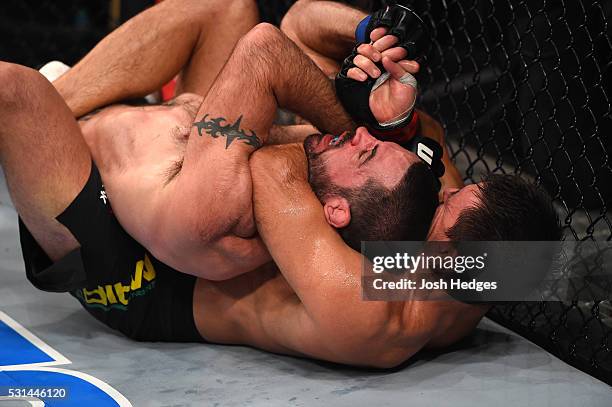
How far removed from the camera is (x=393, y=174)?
185cm

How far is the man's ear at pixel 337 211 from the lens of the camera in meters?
1.84

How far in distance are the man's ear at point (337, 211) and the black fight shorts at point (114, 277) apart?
393 millimetres

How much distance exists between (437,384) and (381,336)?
17cm

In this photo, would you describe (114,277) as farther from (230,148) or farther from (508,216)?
(508,216)

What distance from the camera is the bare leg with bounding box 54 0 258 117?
2.33m

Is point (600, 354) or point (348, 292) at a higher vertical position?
point (348, 292)

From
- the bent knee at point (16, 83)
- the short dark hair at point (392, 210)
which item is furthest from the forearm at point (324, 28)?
the bent knee at point (16, 83)

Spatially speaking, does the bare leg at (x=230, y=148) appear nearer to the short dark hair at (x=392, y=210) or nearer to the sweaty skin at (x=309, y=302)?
the sweaty skin at (x=309, y=302)

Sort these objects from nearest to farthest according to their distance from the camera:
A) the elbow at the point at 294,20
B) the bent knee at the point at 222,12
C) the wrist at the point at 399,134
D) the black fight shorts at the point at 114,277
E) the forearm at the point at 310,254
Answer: the forearm at the point at 310,254 → the black fight shorts at the point at 114,277 → the wrist at the point at 399,134 → the bent knee at the point at 222,12 → the elbow at the point at 294,20

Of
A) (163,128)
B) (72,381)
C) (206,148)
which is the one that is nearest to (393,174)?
(206,148)

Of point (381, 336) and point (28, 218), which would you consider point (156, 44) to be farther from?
point (381, 336)

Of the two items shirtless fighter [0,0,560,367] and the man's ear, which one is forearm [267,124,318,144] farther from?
the man's ear

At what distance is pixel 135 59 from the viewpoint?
238cm

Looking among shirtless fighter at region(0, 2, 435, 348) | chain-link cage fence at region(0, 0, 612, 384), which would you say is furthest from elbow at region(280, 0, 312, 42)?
shirtless fighter at region(0, 2, 435, 348)
